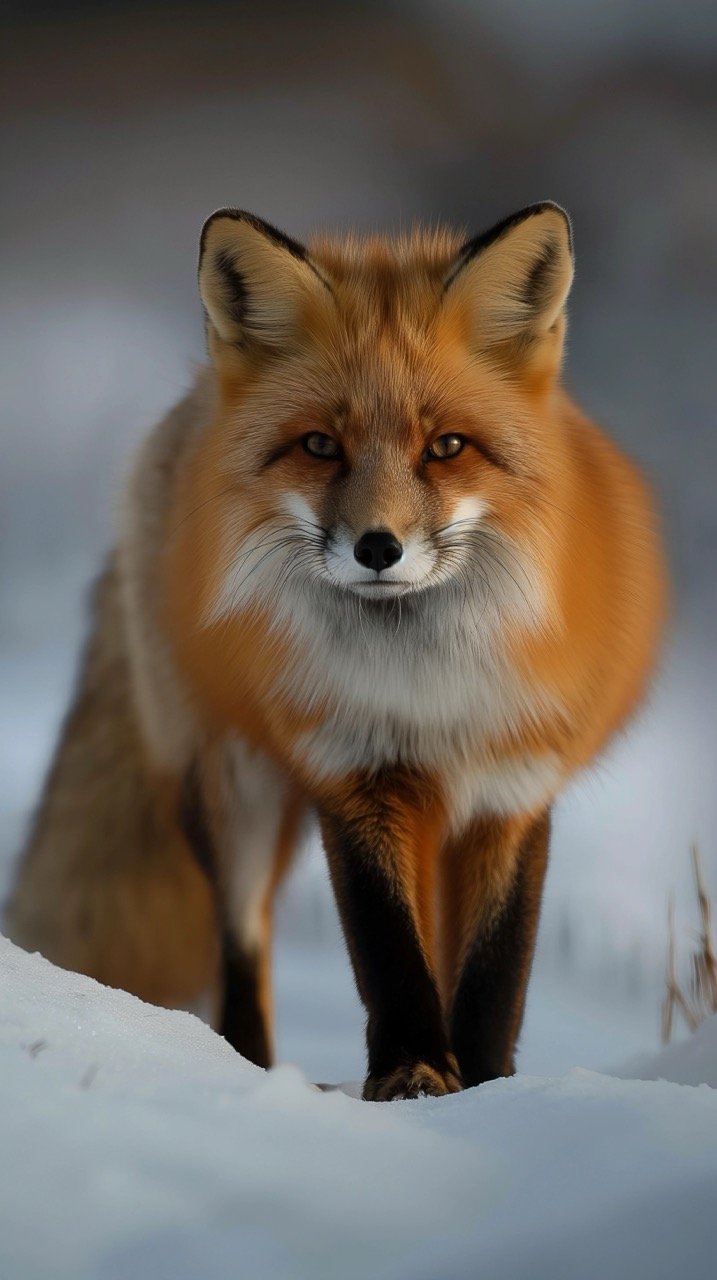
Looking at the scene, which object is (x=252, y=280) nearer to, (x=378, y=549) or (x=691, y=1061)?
(x=378, y=549)

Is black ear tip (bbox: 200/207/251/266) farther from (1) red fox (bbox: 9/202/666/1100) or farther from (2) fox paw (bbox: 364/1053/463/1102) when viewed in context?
(2) fox paw (bbox: 364/1053/463/1102)

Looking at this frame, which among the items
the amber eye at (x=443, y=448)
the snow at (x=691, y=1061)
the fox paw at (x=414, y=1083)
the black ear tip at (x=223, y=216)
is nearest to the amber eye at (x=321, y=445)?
the amber eye at (x=443, y=448)

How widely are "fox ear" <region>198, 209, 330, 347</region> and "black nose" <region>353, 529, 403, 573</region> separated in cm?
54

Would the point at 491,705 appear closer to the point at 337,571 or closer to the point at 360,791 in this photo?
the point at 360,791

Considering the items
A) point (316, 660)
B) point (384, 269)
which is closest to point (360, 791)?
point (316, 660)

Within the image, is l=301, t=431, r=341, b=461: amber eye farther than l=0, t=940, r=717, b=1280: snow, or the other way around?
l=301, t=431, r=341, b=461: amber eye

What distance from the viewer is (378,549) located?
A: 1847 mm

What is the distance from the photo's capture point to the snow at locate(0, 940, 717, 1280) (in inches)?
37.8

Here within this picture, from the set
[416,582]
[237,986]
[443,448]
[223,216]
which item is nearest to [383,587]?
[416,582]

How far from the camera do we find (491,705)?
2170 mm

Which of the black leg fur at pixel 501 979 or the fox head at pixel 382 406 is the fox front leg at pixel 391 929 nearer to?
the black leg fur at pixel 501 979

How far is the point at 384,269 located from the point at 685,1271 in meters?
1.78

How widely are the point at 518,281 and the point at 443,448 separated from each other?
387mm

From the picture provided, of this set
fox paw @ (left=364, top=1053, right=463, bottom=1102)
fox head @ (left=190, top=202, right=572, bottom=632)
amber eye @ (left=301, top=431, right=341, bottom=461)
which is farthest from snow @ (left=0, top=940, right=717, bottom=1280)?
amber eye @ (left=301, top=431, right=341, bottom=461)
